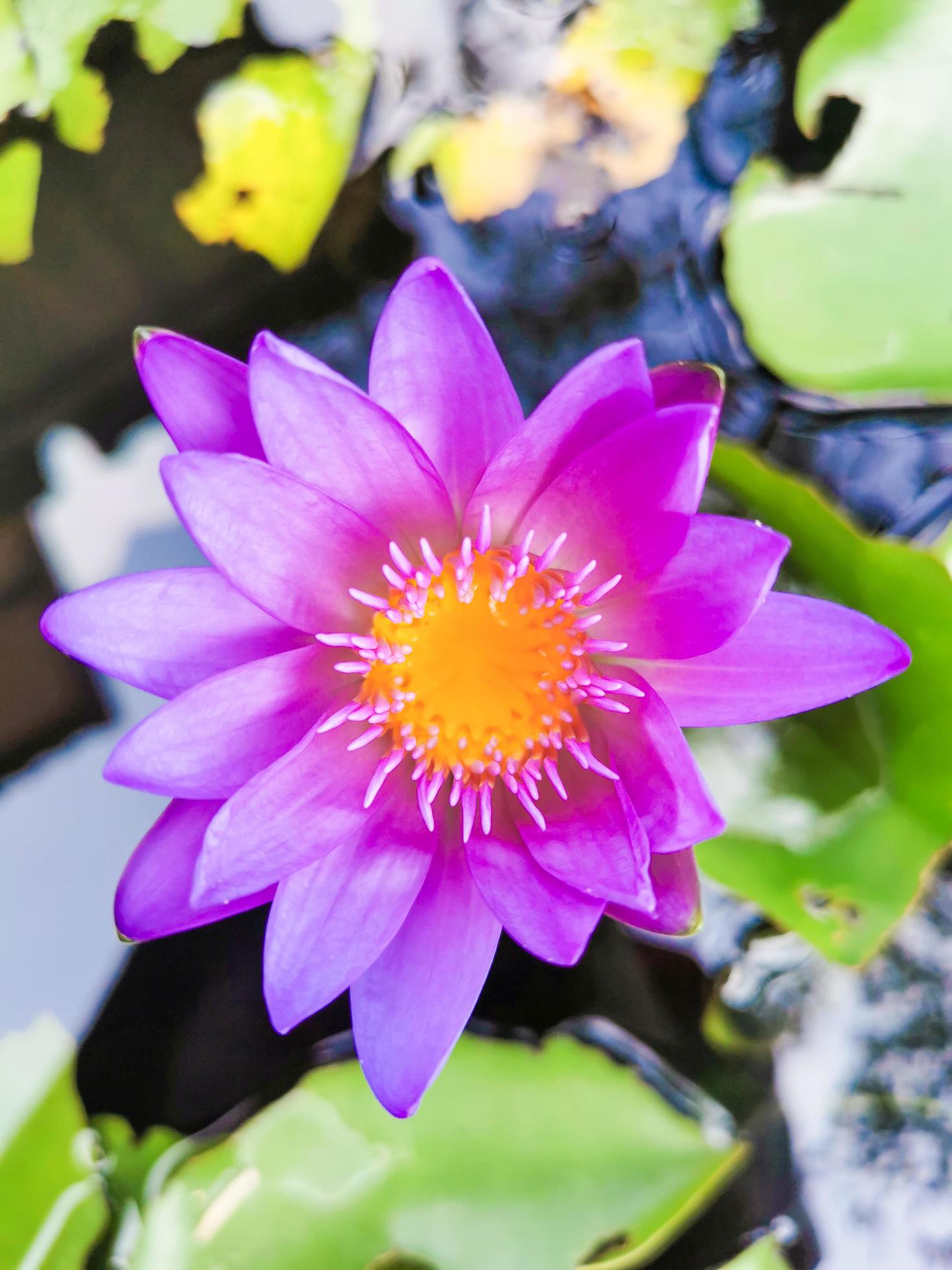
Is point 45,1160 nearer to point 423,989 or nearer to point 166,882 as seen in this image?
point 166,882

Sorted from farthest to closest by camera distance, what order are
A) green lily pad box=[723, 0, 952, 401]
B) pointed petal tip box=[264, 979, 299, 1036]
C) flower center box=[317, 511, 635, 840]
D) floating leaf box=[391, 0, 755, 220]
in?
floating leaf box=[391, 0, 755, 220], green lily pad box=[723, 0, 952, 401], flower center box=[317, 511, 635, 840], pointed petal tip box=[264, 979, 299, 1036]

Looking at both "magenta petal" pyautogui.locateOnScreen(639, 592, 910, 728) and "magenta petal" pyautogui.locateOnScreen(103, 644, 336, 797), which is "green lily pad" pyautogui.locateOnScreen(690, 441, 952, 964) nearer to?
"magenta petal" pyautogui.locateOnScreen(639, 592, 910, 728)

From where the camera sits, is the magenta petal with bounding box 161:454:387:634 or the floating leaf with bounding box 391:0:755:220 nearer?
the magenta petal with bounding box 161:454:387:634

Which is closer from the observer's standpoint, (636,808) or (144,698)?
(636,808)

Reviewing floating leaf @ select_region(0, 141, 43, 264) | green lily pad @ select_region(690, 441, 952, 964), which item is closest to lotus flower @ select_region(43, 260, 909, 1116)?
green lily pad @ select_region(690, 441, 952, 964)

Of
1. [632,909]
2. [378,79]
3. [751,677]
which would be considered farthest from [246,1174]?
[378,79]

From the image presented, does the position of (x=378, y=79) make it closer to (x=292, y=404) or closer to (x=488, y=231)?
(x=488, y=231)

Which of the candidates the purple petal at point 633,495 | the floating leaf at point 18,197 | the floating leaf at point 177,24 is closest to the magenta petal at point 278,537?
the purple petal at point 633,495

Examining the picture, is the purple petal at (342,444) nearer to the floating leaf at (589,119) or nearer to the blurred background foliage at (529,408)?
the blurred background foliage at (529,408)
